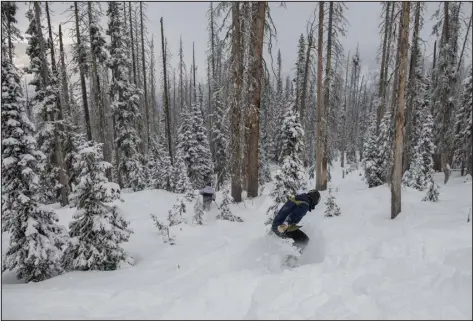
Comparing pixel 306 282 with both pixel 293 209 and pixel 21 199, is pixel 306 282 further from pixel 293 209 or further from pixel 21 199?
pixel 21 199

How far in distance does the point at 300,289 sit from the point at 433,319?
5.64 ft

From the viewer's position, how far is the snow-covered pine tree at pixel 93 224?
689cm

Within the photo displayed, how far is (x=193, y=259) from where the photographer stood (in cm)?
710

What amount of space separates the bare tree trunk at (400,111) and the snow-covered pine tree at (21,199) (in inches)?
323

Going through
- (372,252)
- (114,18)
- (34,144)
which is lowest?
(372,252)

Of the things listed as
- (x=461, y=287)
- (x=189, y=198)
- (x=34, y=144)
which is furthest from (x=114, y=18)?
(x=461, y=287)

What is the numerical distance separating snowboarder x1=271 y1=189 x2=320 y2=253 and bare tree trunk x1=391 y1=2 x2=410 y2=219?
2.27m

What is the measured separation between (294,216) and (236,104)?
23.1ft

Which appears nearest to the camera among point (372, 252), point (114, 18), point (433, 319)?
point (433, 319)

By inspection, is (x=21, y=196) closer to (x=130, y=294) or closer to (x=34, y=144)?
(x=34, y=144)

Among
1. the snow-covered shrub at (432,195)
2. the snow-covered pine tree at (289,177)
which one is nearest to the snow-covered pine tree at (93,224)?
the snow-covered pine tree at (289,177)

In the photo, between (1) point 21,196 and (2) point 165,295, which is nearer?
(2) point 165,295

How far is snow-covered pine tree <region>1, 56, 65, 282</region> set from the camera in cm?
695

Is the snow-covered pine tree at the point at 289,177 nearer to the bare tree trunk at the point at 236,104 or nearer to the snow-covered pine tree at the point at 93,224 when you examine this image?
the bare tree trunk at the point at 236,104
